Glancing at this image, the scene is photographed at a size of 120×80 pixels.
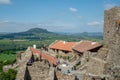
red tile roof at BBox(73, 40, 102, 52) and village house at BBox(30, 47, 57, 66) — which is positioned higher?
red tile roof at BBox(73, 40, 102, 52)

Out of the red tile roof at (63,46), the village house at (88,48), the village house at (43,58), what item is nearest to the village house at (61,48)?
the red tile roof at (63,46)

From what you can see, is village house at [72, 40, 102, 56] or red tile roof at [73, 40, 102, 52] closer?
village house at [72, 40, 102, 56]

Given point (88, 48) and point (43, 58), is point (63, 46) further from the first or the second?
point (43, 58)

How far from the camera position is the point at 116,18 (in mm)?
23922

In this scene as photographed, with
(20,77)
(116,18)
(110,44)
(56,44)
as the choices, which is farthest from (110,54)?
(56,44)

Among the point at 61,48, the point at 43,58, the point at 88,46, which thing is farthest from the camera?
the point at 61,48

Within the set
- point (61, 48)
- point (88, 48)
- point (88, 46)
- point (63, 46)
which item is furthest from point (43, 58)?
point (63, 46)

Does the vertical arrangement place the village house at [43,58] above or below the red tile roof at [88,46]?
below

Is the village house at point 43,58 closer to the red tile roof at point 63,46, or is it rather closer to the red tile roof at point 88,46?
the red tile roof at point 88,46

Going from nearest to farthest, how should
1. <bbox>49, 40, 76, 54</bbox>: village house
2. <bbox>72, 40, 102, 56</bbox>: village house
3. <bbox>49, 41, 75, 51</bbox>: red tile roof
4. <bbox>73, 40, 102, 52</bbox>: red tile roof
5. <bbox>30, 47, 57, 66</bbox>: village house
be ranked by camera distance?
1. <bbox>30, 47, 57, 66</bbox>: village house
2. <bbox>72, 40, 102, 56</bbox>: village house
3. <bbox>73, 40, 102, 52</bbox>: red tile roof
4. <bbox>49, 40, 76, 54</bbox>: village house
5. <bbox>49, 41, 75, 51</bbox>: red tile roof

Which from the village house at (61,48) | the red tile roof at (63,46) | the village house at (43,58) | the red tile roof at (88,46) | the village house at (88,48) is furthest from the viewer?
the red tile roof at (63,46)

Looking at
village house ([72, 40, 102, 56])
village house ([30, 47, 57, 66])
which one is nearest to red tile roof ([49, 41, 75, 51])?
village house ([72, 40, 102, 56])

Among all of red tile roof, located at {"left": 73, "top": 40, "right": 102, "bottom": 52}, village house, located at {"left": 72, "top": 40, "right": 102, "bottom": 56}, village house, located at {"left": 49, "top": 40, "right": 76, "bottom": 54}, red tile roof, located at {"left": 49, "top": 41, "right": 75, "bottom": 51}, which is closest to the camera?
village house, located at {"left": 72, "top": 40, "right": 102, "bottom": 56}

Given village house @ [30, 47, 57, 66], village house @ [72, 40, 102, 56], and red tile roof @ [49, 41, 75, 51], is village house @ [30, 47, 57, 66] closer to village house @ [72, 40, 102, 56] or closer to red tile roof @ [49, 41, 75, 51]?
Answer: village house @ [72, 40, 102, 56]
